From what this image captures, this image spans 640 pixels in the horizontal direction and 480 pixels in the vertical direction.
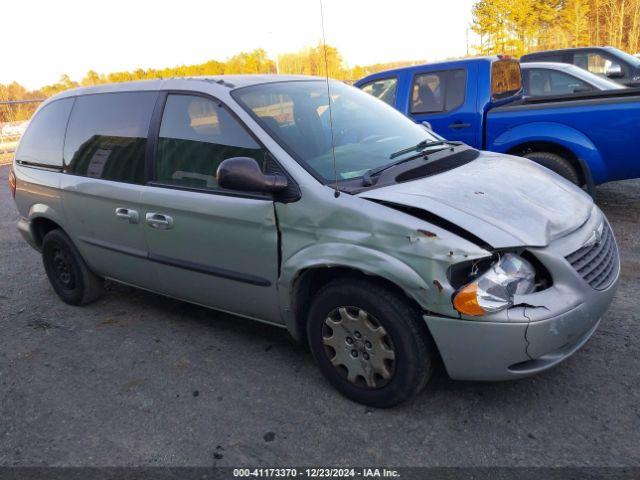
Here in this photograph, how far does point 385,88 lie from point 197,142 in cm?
419

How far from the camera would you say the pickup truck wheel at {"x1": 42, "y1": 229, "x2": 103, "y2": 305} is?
436 centimetres

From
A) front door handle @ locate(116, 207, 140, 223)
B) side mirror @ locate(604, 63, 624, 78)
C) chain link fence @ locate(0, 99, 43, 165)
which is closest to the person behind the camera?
front door handle @ locate(116, 207, 140, 223)

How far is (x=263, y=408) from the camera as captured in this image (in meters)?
2.92

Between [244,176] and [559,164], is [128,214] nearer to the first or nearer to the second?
[244,176]

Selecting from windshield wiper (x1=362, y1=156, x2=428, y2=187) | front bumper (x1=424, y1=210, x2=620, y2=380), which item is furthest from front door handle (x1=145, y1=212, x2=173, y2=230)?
front bumper (x1=424, y1=210, x2=620, y2=380)

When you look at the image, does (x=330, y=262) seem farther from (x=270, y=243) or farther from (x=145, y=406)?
(x=145, y=406)

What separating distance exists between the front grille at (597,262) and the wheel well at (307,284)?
38.7 inches

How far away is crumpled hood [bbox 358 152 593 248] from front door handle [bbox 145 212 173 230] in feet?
4.52

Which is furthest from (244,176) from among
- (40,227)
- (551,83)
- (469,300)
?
(551,83)

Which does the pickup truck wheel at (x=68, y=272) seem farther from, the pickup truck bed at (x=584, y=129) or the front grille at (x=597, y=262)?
the pickup truck bed at (x=584, y=129)

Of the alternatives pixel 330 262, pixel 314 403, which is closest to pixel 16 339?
pixel 314 403

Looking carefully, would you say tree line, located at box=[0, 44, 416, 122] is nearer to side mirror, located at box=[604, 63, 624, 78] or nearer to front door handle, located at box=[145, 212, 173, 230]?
front door handle, located at box=[145, 212, 173, 230]

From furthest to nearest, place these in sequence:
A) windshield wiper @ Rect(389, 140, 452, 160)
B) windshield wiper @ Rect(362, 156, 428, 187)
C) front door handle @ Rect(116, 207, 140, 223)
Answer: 1. front door handle @ Rect(116, 207, 140, 223)
2. windshield wiper @ Rect(389, 140, 452, 160)
3. windshield wiper @ Rect(362, 156, 428, 187)

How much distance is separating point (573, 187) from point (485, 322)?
1.44 metres
